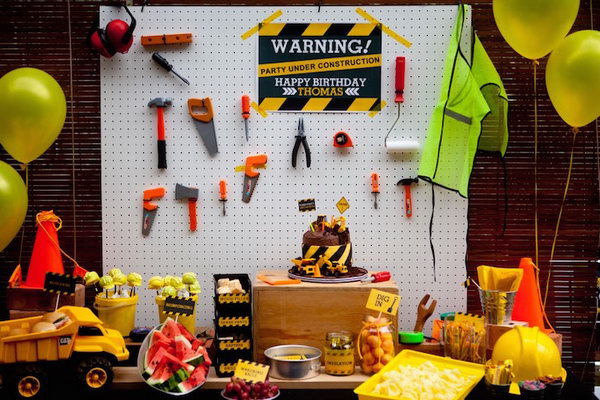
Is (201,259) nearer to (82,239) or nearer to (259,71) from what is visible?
(82,239)

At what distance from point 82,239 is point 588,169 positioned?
260 centimetres

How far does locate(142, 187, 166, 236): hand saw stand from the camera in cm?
333

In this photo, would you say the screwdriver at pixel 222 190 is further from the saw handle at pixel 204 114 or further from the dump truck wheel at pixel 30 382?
the dump truck wheel at pixel 30 382

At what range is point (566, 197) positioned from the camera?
338cm

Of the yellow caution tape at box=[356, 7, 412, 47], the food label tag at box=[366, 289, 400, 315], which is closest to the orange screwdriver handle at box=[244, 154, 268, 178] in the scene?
the yellow caution tape at box=[356, 7, 412, 47]

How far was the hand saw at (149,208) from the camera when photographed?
3.33 meters

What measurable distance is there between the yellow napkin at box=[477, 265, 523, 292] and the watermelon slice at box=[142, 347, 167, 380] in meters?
1.38

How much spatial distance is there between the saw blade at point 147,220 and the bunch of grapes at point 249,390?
1154 millimetres

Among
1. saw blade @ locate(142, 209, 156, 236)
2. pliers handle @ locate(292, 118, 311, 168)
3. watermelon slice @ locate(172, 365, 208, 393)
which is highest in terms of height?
pliers handle @ locate(292, 118, 311, 168)

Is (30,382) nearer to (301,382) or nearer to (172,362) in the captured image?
(172,362)

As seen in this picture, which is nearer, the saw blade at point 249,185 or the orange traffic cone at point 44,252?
the orange traffic cone at point 44,252

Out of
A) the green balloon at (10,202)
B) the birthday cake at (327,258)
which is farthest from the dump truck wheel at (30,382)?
the birthday cake at (327,258)

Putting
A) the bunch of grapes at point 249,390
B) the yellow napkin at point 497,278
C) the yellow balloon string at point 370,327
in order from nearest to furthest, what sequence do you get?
the bunch of grapes at point 249,390 → the yellow balloon string at point 370,327 → the yellow napkin at point 497,278

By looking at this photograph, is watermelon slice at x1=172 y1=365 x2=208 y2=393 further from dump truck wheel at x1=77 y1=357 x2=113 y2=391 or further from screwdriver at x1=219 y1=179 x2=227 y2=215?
screwdriver at x1=219 y1=179 x2=227 y2=215
